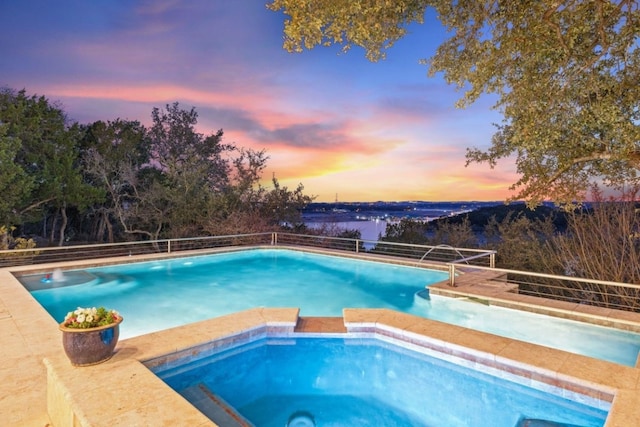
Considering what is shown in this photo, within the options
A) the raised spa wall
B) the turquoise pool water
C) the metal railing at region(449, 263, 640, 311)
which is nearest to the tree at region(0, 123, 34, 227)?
the turquoise pool water

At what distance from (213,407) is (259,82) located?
10.3 m

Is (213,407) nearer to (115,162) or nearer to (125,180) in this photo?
(125,180)

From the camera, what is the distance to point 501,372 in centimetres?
353

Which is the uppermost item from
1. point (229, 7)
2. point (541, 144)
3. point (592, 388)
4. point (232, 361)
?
point (229, 7)

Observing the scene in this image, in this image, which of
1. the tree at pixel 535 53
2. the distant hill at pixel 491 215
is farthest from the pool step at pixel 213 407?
the distant hill at pixel 491 215

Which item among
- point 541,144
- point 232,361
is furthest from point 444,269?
point 232,361

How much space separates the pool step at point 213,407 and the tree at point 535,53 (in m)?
3.85

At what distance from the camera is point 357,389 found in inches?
154

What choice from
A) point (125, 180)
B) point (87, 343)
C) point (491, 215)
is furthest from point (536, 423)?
point (125, 180)


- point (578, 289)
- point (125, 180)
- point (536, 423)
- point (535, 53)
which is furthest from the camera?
point (125, 180)

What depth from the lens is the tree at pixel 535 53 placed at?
4398 millimetres

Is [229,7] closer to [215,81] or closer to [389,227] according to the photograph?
[215,81]

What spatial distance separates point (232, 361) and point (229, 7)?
863 cm

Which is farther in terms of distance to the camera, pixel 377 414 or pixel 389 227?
pixel 389 227
